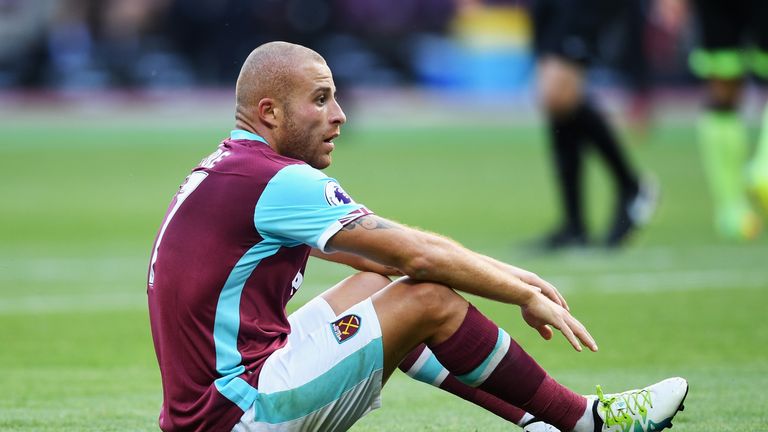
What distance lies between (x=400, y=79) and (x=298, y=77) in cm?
2321

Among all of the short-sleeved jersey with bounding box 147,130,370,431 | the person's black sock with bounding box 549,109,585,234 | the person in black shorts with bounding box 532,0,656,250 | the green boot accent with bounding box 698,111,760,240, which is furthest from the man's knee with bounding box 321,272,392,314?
the green boot accent with bounding box 698,111,760,240

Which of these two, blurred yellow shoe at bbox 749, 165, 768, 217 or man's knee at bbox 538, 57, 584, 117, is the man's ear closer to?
blurred yellow shoe at bbox 749, 165, 768, 217

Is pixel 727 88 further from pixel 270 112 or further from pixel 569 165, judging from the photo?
pixel 270 112

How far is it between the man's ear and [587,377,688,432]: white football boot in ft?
4.58

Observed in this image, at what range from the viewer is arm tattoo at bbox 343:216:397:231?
3979mm

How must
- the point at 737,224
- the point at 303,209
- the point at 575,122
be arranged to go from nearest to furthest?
the point at 303,209
the point at 575,122
the point at 737,224

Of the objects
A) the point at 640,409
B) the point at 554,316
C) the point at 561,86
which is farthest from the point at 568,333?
the point at 561,86

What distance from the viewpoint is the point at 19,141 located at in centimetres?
2136

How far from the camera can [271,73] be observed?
425cm

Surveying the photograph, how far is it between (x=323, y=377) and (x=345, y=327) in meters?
0.18

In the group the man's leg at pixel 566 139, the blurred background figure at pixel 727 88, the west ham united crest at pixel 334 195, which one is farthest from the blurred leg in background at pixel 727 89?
the west ham united crest at pixel 334 195

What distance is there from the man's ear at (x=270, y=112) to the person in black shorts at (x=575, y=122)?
5896 mm

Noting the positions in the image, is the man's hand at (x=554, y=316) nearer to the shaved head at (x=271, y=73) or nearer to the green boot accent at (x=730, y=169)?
the shaved head at (x=271, y=73)

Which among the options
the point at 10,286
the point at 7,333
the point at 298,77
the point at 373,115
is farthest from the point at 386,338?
the point at 373,115
